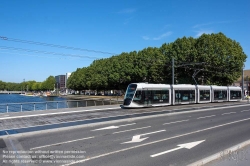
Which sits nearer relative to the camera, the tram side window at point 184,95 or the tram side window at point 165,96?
the tram side window at point 165,96

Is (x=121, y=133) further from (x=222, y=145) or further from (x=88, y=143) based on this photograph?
(x=222, y=145)

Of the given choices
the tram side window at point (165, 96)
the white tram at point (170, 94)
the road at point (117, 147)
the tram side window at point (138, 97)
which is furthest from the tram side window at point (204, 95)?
the road at point (117, 147)

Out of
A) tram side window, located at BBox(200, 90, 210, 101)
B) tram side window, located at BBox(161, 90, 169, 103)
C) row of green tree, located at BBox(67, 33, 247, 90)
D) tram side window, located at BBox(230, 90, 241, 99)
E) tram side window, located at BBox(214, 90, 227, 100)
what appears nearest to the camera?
tram side window, located at BBox(161, 90, 169, 103)

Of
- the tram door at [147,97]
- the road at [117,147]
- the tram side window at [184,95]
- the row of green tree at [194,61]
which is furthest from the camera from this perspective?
the row of green tree at [194,61]

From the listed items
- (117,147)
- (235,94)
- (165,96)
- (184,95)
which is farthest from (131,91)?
(235,94)

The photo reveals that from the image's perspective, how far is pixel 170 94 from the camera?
31.3 m

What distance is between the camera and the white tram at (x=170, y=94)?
2714 cm

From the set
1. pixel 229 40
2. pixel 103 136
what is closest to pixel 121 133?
pixel 103 136

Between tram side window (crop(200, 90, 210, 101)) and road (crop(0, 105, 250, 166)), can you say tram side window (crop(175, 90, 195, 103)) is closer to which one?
tram side window (crop(200, 90, 210, 101))

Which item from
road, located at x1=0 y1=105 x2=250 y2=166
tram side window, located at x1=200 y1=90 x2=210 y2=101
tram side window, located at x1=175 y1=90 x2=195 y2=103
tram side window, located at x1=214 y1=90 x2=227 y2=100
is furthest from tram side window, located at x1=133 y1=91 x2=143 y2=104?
tram side window, located at x1=214 y1=90 x2=227 y2=100

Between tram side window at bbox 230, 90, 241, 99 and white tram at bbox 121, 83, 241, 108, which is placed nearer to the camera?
white tram at bbox 121, 83, 241, 108

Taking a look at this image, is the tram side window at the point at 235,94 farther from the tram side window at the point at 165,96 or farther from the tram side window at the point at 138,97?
the tram side window at the point at 138,97

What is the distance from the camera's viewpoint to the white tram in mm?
27141

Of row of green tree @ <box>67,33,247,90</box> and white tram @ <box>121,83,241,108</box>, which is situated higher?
row of green tree @ <box>67,33,247,90</box>
